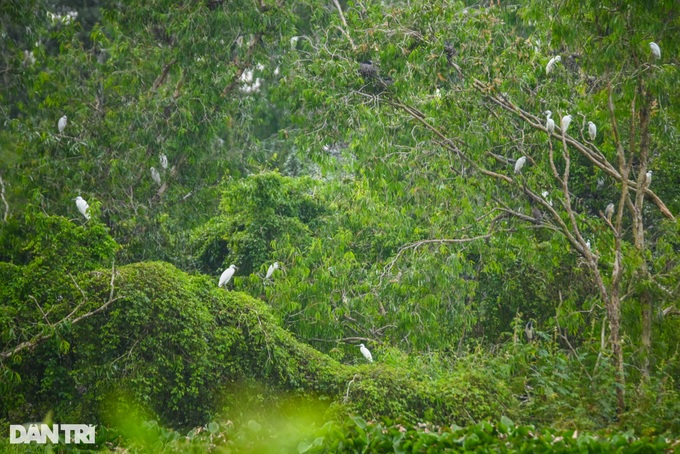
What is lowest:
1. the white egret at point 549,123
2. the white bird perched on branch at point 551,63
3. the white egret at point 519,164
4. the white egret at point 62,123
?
the white egret at point 519,164

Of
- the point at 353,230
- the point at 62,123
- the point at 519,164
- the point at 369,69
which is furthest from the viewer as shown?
the point at 353,230

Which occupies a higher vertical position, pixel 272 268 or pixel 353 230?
pixel 272 268

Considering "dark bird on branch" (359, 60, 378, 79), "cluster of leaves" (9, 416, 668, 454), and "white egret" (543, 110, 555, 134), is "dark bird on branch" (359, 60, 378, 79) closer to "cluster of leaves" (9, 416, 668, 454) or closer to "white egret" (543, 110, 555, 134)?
"white egret" (543, 110, 555, 134)

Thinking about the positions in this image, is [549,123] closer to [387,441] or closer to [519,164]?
[519,164]

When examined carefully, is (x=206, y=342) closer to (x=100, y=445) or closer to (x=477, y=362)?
(x=100, y=445)

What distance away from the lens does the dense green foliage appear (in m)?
5.59

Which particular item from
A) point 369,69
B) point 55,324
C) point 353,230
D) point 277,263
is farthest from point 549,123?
point 55,324

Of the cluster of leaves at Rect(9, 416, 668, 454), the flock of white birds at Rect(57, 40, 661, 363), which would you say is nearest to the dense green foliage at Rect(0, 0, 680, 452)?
the cluster of leaves at Rect(9, 416, 668, 454)

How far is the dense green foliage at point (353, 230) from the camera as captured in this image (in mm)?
5586

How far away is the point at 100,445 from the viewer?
167 inches

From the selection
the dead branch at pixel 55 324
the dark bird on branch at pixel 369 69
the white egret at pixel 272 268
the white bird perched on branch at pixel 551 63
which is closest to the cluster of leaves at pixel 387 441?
the dead branch at pixel 55 324

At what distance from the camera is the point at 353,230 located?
32.5 ft

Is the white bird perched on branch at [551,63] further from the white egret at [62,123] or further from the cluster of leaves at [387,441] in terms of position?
the white egret at [62,123]

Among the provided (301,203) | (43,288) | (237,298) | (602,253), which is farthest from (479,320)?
(43,288)
